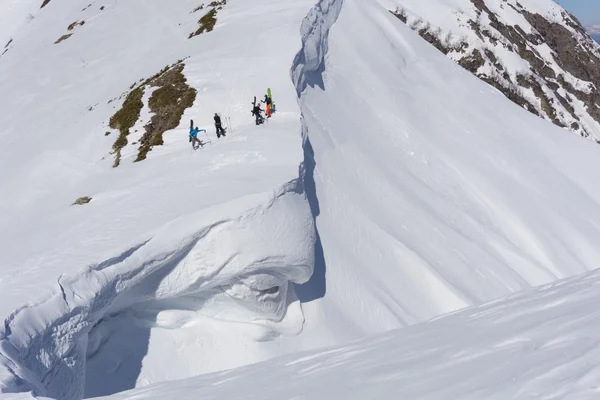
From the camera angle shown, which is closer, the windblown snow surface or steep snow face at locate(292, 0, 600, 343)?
the windblown snow surface

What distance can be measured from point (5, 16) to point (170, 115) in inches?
1981

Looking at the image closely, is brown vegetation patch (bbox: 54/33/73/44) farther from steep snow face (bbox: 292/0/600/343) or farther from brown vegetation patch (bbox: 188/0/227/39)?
steep snow face (bbox: 292/0/600/343)

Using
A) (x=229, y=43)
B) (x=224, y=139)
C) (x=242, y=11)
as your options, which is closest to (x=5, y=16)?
(x=242, y=11)

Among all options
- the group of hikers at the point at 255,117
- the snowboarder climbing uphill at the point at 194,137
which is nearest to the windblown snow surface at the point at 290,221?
the group of hikers at the point at 255,117

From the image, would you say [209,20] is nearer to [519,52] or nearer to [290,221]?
[290,221]

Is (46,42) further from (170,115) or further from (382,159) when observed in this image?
(382,159)

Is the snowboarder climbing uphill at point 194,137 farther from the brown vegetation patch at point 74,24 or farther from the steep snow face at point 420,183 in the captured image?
the brown vegetation patch at point 74,24

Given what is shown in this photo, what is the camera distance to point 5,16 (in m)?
64.6

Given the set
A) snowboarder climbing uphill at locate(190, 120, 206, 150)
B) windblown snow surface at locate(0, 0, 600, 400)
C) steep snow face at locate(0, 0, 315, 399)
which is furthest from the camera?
snowboarder climbing uphill at locate(190, 120, 206, 150)

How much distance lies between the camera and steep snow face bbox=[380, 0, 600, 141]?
6450 cm

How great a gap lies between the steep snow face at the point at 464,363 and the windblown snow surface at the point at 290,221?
0.06 metres

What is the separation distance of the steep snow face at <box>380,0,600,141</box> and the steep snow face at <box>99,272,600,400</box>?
184 feet

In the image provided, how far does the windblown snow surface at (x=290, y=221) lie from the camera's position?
1034cm

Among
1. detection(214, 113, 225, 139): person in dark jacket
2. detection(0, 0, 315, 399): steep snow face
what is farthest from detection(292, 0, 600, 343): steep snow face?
detection(214, 113, 225, 139): person in dark jacket
